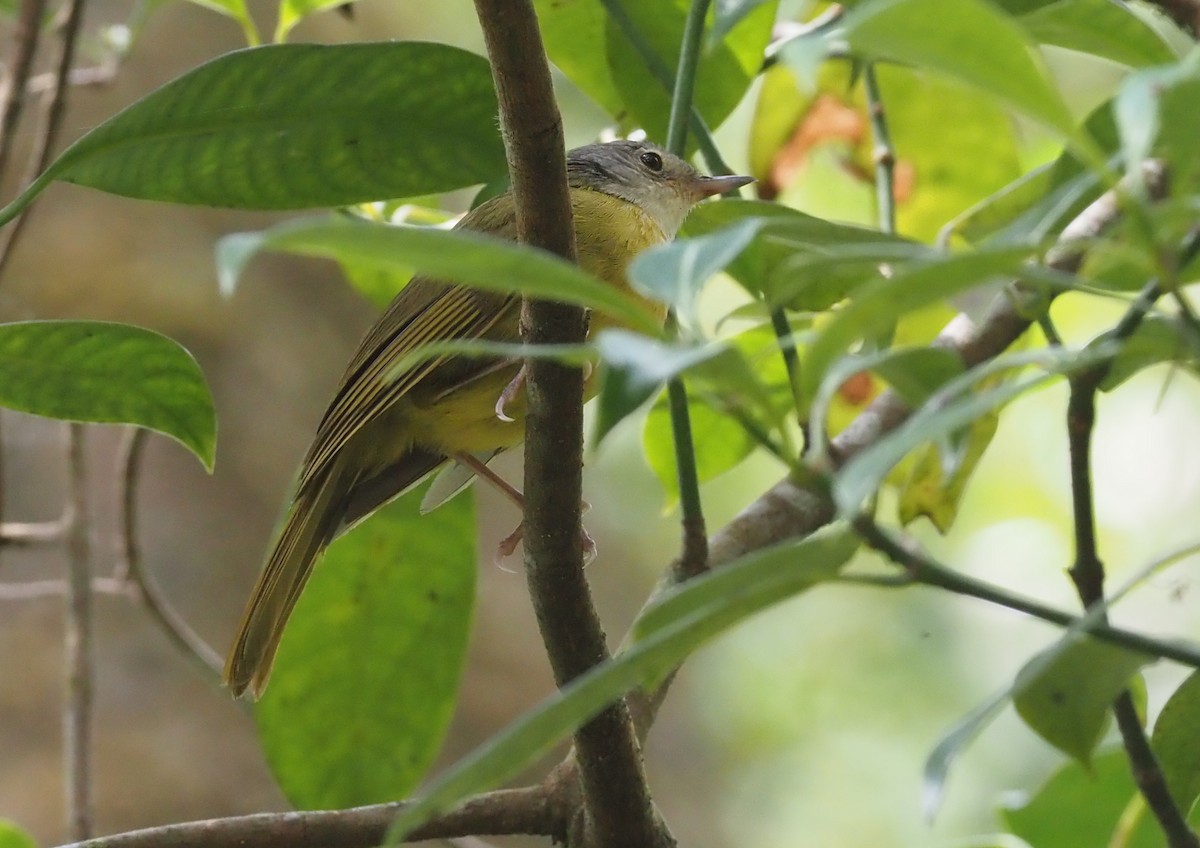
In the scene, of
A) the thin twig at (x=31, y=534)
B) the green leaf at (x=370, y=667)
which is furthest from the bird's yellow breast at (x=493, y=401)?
the thin twig at (x=31, y=534)

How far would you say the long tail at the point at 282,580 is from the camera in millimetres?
2508

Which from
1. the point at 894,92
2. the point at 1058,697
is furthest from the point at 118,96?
the point at 1058,697

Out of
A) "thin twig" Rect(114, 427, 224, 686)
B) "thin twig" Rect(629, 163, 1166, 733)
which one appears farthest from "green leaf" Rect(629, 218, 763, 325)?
"thin twig" Rect(114, 427, 224, 686)

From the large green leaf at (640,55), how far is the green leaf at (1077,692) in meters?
1.20

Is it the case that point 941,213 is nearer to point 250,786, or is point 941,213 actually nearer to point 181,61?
point 250,786

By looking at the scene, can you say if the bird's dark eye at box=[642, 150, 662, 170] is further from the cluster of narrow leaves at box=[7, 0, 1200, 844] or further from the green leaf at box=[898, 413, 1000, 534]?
the green leaf at box=[898, 413, 1000, 534]

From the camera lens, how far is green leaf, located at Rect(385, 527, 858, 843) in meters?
0.85

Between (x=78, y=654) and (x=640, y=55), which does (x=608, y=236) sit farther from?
(x=78, y=654)

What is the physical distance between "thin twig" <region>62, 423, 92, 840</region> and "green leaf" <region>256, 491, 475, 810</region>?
61 centimetres

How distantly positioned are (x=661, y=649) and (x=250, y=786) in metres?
3.70

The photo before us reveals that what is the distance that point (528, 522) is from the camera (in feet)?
5.41

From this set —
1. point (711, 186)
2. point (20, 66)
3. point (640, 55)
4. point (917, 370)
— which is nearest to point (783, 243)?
point (917, 370)

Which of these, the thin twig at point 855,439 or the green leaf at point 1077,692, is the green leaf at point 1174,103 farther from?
the thin twig at point 855,439

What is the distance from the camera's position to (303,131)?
187cm
